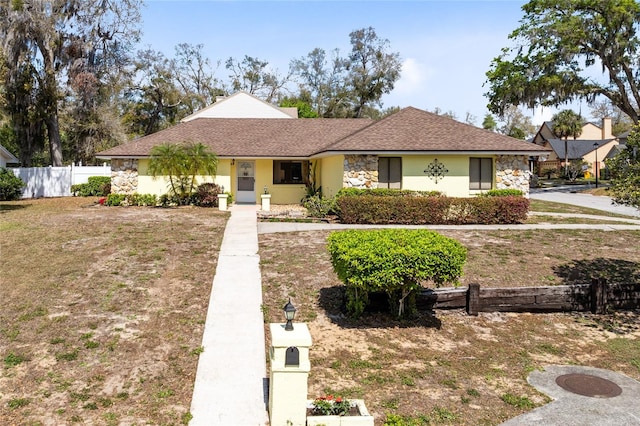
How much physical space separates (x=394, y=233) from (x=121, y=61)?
111 feet

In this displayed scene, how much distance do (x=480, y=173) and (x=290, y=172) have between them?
32.4ft

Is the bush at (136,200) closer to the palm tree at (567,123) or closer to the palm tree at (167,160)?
the palm tree at (167,160)

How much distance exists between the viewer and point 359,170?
19328mm

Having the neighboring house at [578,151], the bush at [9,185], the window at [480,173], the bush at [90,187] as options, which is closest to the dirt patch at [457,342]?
the window at [480,173]

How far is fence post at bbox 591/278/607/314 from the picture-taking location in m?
9.08

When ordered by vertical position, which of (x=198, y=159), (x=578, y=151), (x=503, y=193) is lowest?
(x=503, y=193)

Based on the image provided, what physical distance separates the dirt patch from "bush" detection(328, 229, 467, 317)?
55cm

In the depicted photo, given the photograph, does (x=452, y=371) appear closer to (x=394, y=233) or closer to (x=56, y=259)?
(x=394, y=233)

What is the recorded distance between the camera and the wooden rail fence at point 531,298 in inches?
346

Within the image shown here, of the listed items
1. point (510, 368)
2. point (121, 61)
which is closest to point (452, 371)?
point (510, 368)

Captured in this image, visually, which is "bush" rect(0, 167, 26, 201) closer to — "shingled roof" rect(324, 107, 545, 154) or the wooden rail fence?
"shingled roof" rect(324, 107, 545, 154)

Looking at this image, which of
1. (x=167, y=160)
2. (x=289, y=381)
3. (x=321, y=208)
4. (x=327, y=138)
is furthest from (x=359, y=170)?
(x=289, y=381)

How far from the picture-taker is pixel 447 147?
19234mm

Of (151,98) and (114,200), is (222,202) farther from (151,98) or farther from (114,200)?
(151,98)
